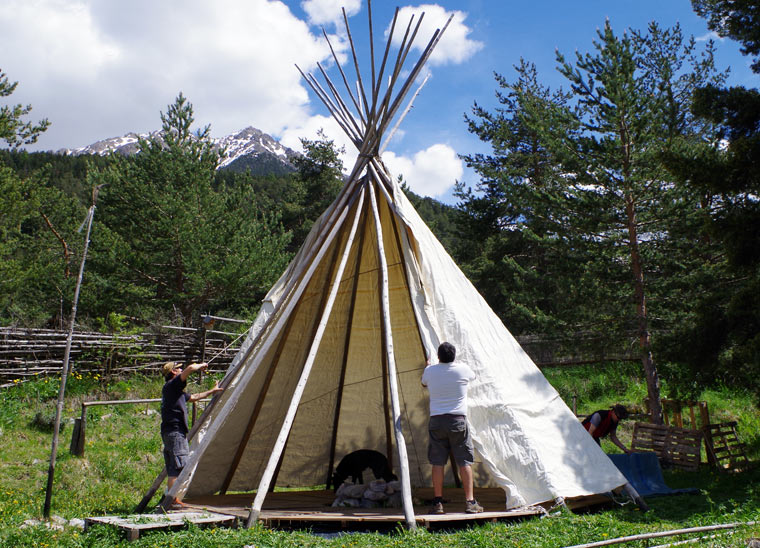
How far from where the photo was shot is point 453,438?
15.4ft

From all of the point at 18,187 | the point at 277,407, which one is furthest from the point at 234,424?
the point at 18,187

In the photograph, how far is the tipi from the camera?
16.0 ft

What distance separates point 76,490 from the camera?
6738 mm

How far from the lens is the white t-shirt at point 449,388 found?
15.4 ft

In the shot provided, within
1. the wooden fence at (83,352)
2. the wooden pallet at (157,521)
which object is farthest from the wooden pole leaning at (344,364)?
the wooden fence at (83,352)

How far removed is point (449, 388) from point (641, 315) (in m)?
6.94

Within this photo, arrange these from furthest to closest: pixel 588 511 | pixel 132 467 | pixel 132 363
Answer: pixel 132 363 → pixel 132 467 → pixel 588 511

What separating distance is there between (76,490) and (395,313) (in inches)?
163

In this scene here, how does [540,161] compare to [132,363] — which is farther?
[540,161]

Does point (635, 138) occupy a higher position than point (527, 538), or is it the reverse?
point (635, 138)

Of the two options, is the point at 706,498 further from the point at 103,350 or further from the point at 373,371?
the point at 103,350

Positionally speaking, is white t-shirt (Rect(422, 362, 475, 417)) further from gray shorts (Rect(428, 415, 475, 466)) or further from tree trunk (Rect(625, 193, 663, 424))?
tree trunk (Rect(625, 193, 663, 424))

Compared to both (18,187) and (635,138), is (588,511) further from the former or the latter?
(18,187)

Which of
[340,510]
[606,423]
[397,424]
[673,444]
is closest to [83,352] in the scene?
[340,510]
